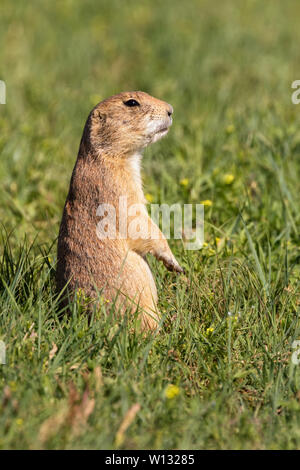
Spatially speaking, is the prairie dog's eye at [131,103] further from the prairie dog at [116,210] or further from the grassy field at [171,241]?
the grassy field at [171,241]

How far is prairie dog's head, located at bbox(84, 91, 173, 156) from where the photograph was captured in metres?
3.62

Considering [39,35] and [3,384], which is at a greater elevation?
[39,35]

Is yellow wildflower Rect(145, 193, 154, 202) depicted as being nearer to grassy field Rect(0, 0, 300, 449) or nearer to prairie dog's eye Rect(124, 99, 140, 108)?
grassy field Rect(0, 0, 300, 449)

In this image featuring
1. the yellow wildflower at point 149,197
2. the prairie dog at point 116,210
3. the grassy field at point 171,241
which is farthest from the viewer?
the yellow wildflower at point 149,197

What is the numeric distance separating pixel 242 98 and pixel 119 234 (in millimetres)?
4116

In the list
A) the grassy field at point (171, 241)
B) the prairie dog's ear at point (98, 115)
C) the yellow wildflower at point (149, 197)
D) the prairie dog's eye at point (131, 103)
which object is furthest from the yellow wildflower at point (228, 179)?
the prairie dog's ear at point (98, 115)

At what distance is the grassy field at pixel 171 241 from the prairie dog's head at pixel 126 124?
71 cm

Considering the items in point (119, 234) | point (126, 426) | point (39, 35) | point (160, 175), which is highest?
point (39, 35)

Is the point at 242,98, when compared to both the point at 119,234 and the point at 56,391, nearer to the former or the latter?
the point at 119,234

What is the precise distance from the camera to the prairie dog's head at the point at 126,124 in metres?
3.62

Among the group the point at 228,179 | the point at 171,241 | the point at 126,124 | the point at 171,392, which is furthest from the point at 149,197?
the point at 171,392

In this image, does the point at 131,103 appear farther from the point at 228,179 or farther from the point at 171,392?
the point at 171,392

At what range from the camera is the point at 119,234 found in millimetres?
3451
